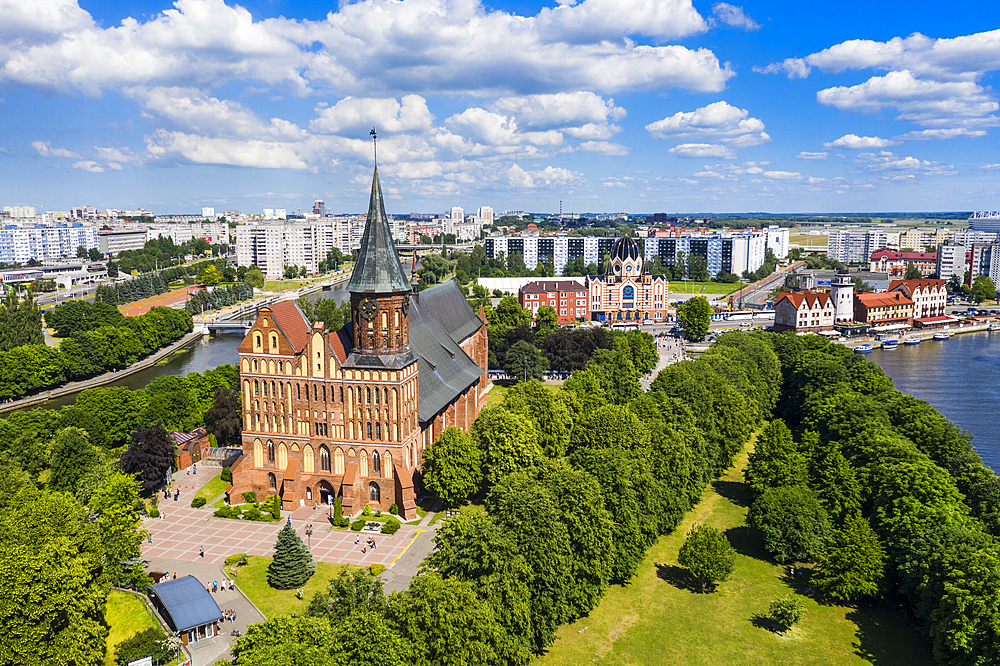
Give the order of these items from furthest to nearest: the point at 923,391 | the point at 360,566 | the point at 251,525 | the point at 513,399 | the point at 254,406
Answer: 1. the point at 923,391
2. the point at 513,399
3. the point at 254,406
4. the point at 251,525
5. the point at 360,566

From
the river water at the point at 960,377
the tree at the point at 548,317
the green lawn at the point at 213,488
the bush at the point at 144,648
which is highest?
the tree at the point at 548,317

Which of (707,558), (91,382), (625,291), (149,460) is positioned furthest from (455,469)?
(625,291)

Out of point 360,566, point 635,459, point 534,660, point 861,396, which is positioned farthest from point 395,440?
point 861,396

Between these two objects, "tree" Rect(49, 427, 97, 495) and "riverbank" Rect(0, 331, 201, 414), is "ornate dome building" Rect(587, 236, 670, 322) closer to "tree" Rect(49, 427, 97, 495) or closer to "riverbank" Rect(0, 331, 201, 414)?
"riverbank" Rect(0, 331, 201, 414)

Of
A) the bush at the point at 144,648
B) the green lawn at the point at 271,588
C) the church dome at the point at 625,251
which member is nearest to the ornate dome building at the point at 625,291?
the church dome at the point at 625,251

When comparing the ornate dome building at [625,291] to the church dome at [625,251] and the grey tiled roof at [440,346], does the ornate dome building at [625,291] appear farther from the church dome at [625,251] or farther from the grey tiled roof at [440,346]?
the grey tiled roof at [440,346]

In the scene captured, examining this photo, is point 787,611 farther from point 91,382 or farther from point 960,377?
point 91,382

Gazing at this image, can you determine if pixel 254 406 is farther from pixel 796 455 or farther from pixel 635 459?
pixel 796 455

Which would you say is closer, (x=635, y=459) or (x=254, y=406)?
(x=635, y=459)
